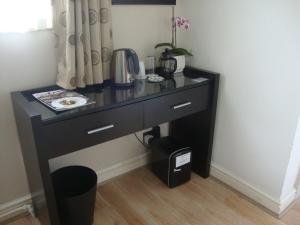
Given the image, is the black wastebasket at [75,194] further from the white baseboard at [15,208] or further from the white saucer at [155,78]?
the white saucer at [155,78]

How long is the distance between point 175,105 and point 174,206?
0.70 meters

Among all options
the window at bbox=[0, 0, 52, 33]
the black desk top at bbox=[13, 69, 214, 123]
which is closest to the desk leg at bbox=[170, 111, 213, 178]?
the black desk top at bbox=[13, 69, 214, 123]

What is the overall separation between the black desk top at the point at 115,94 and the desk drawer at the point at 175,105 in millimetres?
38

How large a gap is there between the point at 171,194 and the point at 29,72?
4.03ft

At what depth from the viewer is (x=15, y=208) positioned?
1715 millimetres

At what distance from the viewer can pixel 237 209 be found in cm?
180

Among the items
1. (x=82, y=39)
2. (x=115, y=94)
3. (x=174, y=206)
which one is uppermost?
(x=82, y=39)

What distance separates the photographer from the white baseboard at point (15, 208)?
1.68m

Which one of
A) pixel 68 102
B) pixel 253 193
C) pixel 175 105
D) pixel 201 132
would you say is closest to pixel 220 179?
pixel 253 193

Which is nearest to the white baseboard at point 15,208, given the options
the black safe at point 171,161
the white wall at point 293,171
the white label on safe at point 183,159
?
the black safe at point 171,161

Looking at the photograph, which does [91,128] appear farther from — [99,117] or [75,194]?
[75,194]

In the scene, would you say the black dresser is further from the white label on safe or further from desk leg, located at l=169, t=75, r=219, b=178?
the white label on safe

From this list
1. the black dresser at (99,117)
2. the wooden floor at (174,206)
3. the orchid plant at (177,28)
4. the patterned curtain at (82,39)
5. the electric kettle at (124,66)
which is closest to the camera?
the black dresser at (99,117)

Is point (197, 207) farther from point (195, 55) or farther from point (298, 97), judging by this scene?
point (195, 55)
